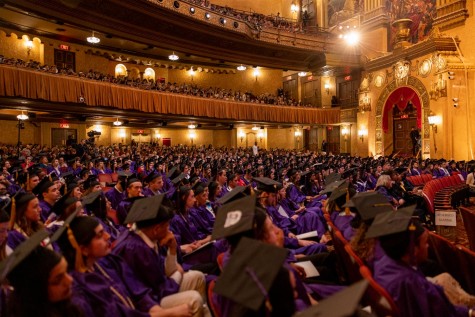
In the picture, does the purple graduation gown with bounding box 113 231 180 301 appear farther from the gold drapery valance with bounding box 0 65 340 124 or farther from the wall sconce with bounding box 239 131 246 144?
the wall sconce with bounding box 239 131 246 144

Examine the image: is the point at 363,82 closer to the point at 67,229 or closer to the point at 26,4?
the point at 26,4

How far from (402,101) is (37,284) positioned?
20711 millimetres

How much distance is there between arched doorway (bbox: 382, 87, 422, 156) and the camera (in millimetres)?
19250

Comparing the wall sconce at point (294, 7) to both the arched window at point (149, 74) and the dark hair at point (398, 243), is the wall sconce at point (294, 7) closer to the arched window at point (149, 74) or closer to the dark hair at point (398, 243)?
the arched window at point (149, 74)

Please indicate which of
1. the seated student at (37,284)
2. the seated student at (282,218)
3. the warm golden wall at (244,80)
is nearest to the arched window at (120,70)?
the warm golden wall at (244,80)

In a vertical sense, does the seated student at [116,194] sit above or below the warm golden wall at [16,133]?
below

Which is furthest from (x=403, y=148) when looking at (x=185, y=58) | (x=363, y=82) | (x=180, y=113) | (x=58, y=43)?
(x=58, y=43)

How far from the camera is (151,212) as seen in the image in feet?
9.81

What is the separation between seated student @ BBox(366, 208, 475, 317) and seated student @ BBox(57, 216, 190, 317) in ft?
4.38

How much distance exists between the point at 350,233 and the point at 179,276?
1820 millimetres

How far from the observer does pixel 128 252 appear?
2807 millimetres

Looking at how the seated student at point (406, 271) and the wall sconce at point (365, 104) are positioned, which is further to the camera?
the wall sconce at point (365, 104)

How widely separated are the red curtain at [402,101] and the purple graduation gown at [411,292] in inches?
702

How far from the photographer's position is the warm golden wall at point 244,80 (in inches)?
1128
